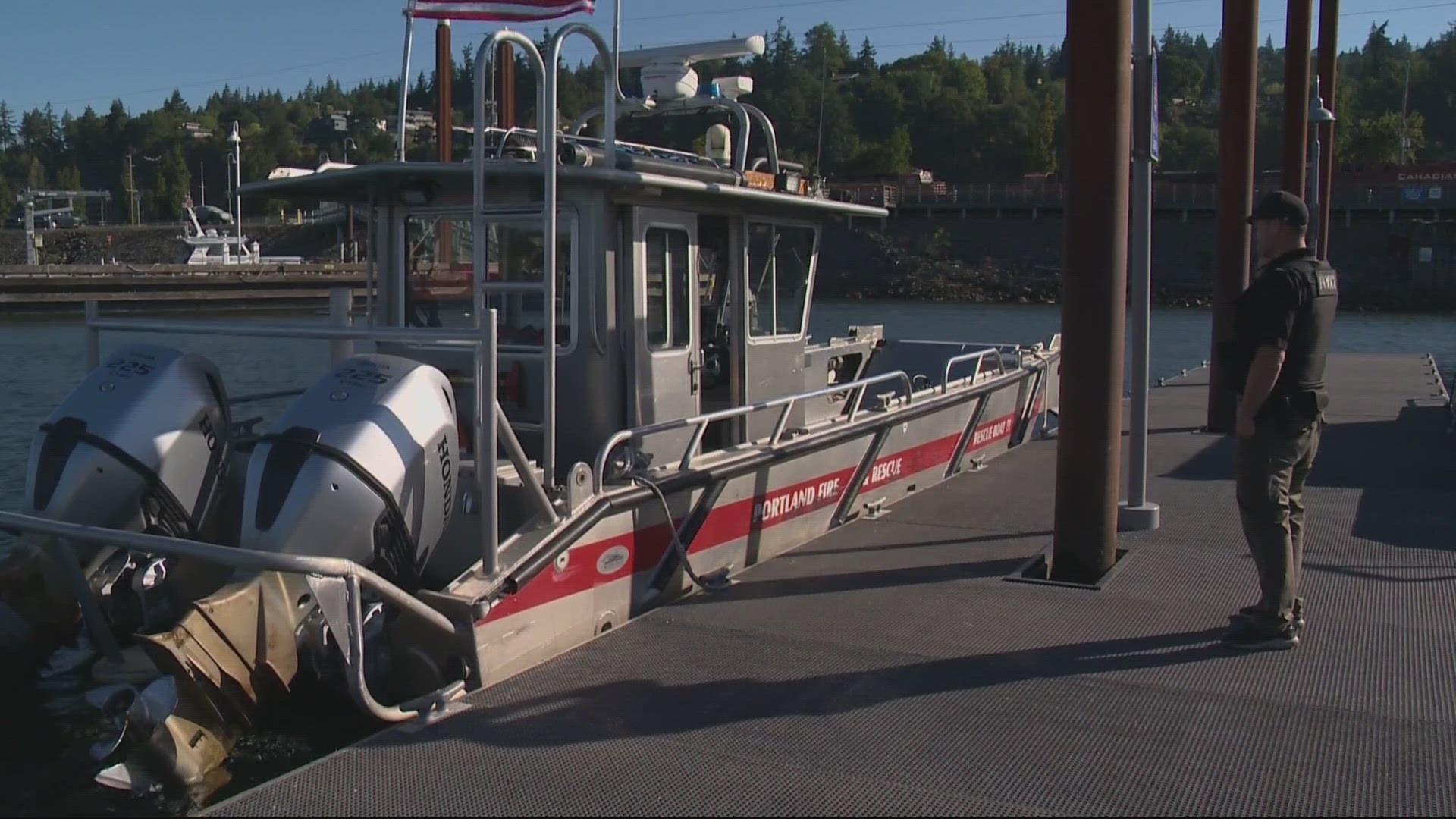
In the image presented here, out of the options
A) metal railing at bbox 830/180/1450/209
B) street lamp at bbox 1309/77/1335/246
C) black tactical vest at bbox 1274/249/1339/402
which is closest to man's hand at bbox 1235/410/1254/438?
black tactical vest at bbox 1274/249/1339/402

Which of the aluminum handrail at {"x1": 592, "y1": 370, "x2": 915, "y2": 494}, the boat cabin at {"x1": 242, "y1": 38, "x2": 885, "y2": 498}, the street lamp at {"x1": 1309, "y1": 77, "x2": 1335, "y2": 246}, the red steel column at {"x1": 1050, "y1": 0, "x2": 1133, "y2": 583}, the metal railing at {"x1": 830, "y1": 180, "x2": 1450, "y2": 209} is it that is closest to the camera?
the aluminum handrail at {"x1": 592, "y1": 370, "x2": 915, "y2": 494}

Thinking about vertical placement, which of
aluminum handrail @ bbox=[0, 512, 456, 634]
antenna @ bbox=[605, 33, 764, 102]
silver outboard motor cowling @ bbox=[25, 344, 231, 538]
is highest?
antenna @ bbox=[605, 33, 764, 102]

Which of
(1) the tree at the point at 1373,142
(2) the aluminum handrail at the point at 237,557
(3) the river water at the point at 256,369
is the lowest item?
(3) the river water at the point at 256,369

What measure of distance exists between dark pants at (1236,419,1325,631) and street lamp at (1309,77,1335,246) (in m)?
9.93

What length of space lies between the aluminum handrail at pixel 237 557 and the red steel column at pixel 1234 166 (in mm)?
7700

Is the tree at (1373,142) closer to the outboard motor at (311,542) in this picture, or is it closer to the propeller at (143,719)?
the outboard motor at (311,542)

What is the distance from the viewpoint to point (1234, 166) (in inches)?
408

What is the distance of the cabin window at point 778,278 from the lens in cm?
722

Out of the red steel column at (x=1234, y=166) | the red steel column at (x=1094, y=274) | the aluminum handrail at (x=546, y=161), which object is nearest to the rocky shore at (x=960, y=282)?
the red steel column at (x=1234, y=166)

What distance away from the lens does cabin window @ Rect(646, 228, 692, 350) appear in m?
6.26

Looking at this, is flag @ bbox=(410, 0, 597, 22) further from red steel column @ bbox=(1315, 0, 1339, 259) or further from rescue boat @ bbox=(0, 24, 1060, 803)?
red steel column @ bbox=(1315, 0, 1339, 259)

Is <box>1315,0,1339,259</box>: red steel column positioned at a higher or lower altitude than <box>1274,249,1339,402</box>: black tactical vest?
higher

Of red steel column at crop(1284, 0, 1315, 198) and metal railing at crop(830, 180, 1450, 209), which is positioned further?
metal railing at crop(830, 180, 1450, 209)

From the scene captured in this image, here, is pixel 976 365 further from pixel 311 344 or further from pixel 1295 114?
pixel 311 344
